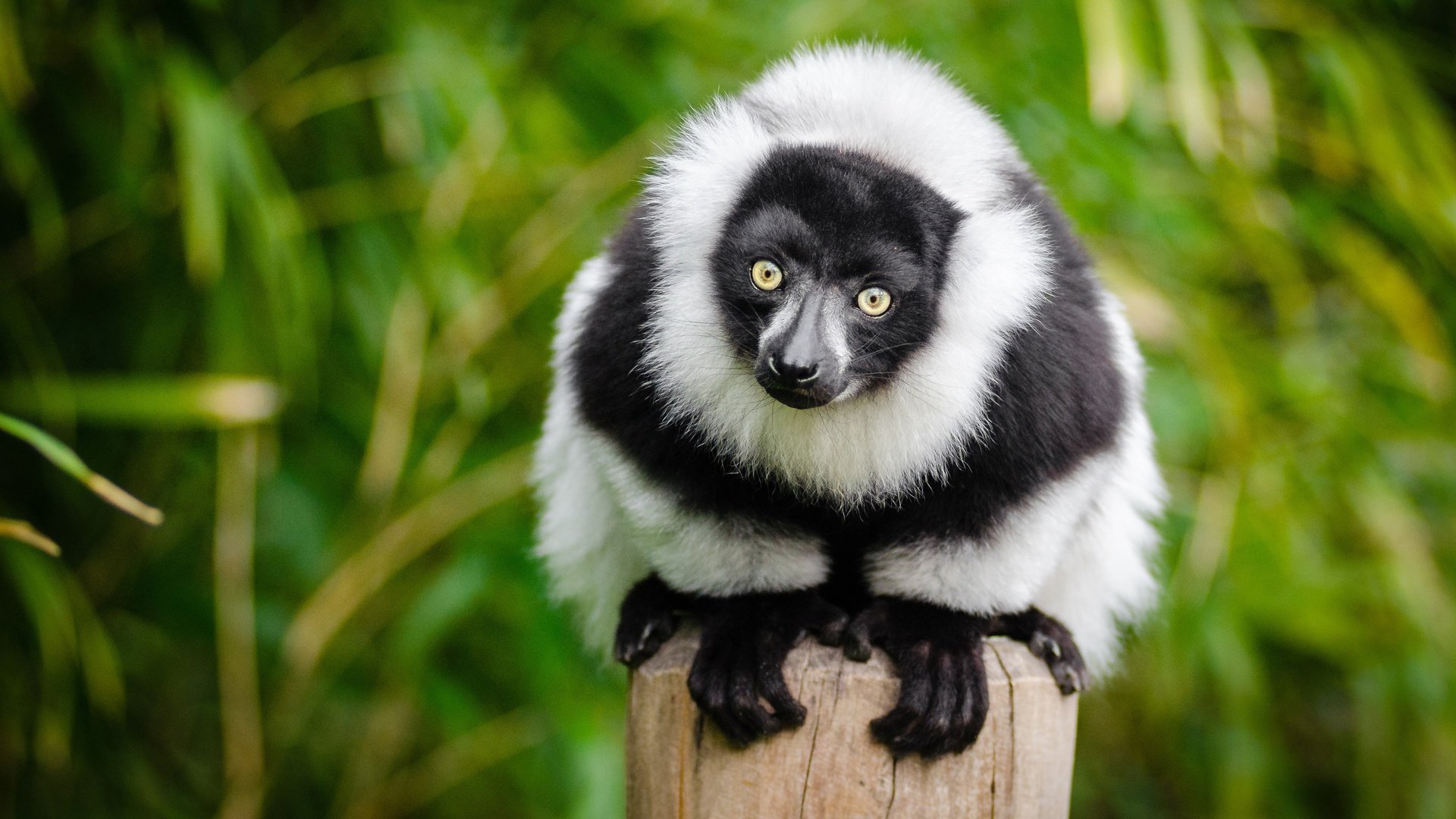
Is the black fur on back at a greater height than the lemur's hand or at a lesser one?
greater

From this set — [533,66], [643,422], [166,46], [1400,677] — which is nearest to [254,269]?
[166,46]

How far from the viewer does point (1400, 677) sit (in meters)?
3.43

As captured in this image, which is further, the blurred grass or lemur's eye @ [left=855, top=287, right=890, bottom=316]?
the blurred grass

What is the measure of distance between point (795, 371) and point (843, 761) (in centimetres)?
54

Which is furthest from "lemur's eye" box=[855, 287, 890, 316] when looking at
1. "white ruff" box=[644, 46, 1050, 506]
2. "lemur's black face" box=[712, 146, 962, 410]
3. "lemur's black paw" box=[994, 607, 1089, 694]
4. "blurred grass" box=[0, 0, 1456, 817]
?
"blurred grass" box=[0, 0, 1456, 817]

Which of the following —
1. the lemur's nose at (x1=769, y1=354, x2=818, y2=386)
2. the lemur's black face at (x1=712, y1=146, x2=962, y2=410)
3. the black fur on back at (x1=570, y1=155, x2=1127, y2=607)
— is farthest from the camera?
the black fur on back at (x1=570, y1=155, x2=1127, y2=607)

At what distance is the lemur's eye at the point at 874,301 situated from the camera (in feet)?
5.71

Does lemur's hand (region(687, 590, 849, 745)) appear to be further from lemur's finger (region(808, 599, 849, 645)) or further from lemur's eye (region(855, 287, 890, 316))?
lemur's eye (region(855, 287, 890, 316))

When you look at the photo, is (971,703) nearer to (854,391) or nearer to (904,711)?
(904,711)

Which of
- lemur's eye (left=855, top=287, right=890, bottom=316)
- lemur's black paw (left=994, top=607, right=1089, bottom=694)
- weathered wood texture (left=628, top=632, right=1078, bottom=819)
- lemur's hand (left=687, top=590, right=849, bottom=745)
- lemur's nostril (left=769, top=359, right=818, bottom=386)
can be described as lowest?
lemur's black paw (left=994, top=607, right=1089, bottom=694)

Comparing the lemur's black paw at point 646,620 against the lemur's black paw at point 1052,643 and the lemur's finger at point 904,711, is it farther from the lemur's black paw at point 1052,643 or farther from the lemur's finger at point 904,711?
the lemur's black paw at point 1052,643

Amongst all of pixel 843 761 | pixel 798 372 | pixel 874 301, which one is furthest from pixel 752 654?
pixel 874 301

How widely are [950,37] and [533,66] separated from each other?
1.13m

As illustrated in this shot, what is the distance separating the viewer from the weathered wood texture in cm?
162
